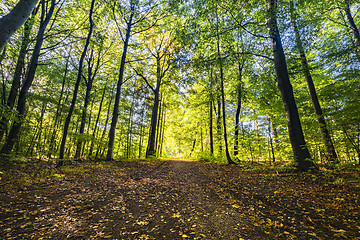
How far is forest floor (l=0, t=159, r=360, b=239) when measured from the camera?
107 inches

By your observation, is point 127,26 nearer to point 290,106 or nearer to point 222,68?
point 222,68

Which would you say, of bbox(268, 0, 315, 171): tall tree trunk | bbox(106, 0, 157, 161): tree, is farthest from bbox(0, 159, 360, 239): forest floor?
bbox(106, 0, 157, 161): tree

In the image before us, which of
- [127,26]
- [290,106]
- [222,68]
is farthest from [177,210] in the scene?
[127,26]

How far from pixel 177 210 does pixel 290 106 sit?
7324 millimetres

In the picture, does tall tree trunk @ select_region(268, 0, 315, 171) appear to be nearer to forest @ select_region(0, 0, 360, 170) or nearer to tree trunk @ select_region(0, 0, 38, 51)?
forest @ select_region(0, 0, 360, 170)

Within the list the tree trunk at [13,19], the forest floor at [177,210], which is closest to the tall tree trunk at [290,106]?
the forest floor at [177,210]

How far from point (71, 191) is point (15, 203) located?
4.19ft

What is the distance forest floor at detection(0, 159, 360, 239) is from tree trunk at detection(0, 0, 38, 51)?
372cm

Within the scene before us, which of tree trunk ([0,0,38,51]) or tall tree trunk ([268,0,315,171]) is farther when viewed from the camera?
tall tree trunk ([268,0,315,171])

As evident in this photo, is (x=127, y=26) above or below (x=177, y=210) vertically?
above

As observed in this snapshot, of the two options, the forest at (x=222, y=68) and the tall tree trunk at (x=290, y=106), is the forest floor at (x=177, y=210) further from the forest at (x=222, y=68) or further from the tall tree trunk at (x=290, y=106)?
the forest at (x=222, y=68)

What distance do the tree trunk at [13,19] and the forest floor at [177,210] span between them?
3.72 meters

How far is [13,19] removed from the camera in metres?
3.09

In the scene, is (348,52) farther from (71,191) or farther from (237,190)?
(71,191)
